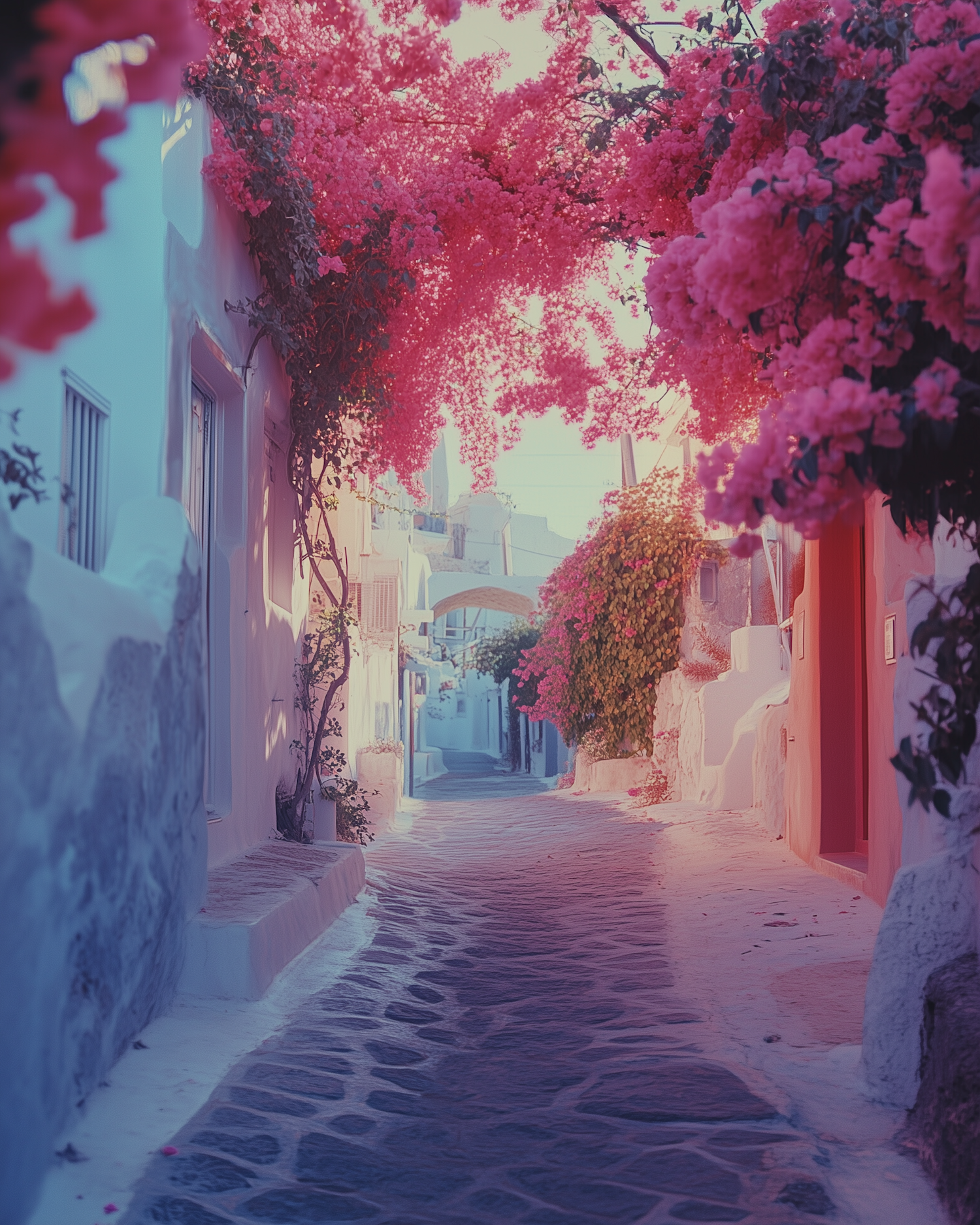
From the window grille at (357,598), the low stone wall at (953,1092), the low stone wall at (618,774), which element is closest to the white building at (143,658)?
the low stone wall at (953,1092)

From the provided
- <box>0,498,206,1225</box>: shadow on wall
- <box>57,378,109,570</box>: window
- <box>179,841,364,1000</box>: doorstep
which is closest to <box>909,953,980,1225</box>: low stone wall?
<box>0,498,206,1225</box>: shadow on wall

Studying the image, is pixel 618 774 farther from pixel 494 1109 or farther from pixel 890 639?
pixel 494 1109

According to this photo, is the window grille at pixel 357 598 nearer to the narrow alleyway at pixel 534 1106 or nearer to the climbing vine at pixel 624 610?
the climbing vine at pixel 624 610

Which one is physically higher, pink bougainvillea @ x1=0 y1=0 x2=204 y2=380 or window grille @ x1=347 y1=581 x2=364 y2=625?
window grille @ x1=347 y1=581 x2=364 y2=625

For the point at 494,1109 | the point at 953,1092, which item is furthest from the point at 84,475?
the point at 953,1092

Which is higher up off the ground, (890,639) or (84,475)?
(84,475)

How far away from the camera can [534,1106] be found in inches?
154

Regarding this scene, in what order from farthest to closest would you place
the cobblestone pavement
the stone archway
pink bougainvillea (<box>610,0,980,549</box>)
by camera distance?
the stone archway, the cobblestone pavement, pink bougainvillea (<box>610,0,980,549</box>)

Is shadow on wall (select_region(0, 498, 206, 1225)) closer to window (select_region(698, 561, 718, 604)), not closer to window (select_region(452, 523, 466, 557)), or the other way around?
window (select_region(698, 561, 718, 604))

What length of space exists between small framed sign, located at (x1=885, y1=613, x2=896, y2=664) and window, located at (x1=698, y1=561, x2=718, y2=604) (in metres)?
Answer: 8.15

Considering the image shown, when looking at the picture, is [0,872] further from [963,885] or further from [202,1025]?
[963,885]

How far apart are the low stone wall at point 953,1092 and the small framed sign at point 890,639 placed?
3.19 m

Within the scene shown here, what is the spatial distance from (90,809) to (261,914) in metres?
1.94

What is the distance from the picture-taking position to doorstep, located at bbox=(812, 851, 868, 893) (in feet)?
24.3
